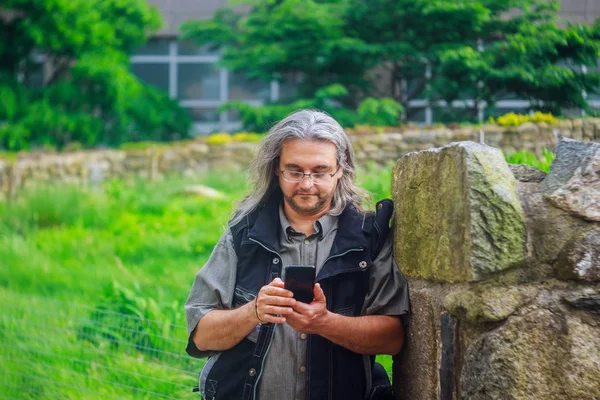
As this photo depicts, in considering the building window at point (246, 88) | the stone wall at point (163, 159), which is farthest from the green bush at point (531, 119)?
the building window at point (246, 88)

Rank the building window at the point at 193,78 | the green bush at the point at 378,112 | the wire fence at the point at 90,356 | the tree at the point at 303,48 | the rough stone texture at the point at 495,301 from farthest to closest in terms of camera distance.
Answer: the building window at the point at 193,78 < the tree at the point at 303,48 < the green bush at the point at 378,112 < the wire fence at the point at 90,356 < the rough stone texture at the point at 495,301

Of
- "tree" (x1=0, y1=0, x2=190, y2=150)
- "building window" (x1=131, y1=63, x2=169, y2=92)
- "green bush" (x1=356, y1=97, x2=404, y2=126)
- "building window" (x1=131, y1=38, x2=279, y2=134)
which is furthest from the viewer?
"building window" (x1=131, y1=63, x2=169, y2=92)

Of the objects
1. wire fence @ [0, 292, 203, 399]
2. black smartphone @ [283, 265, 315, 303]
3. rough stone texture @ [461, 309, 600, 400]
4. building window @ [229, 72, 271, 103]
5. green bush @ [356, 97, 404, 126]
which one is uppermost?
building window @ [229, 72, 271, 103]

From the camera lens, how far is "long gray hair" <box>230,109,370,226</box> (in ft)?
8.99

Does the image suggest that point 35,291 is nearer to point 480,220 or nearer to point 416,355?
point 416,355

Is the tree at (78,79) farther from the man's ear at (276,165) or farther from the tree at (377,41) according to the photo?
the man's ear at (276,165)

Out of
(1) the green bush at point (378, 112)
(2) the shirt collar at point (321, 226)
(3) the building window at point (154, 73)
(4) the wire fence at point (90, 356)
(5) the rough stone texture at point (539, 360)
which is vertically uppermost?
(3) the building window at point (154, 73)

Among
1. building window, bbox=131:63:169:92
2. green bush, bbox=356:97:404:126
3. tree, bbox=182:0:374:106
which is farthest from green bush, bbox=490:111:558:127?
building window, bbox=131:63:169:92

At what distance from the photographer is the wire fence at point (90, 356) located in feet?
13.4

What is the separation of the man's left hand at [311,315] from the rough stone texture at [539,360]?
51 cm

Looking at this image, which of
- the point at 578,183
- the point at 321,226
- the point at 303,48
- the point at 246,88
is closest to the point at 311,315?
the point at 321,226

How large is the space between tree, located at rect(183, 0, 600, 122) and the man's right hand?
5.65m

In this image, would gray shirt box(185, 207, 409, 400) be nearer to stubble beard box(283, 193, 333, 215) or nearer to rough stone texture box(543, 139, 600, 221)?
stubble beard box(283, 193, 333, 215)

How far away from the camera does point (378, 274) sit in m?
2.67
